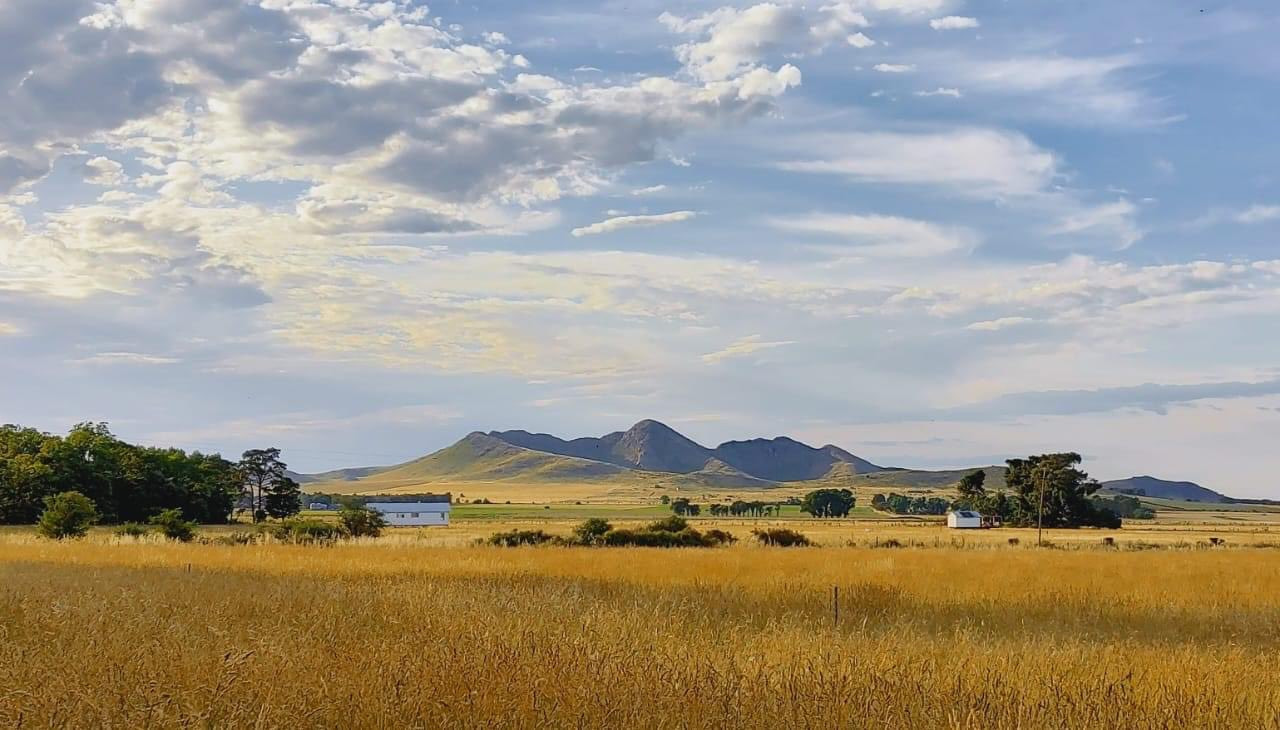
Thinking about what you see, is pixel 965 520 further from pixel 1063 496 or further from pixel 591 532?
pixel 591 532

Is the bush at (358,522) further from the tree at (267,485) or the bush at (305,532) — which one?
the tree at (267,485)

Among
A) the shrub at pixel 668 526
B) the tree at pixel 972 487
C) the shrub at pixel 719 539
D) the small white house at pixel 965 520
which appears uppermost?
the tree at pixel 972 487

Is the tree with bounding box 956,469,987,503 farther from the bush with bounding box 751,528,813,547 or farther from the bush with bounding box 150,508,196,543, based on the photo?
the bush with bounding box 150,508,196,543

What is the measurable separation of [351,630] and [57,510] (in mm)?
42516

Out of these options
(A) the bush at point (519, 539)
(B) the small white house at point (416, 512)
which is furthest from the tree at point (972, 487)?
(A) the bush at point (519, 539)

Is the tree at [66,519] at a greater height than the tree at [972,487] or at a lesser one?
lesser

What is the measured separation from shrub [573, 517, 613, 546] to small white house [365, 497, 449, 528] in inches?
3083

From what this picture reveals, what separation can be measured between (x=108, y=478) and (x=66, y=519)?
32.4 metres

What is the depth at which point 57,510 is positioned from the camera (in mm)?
44594

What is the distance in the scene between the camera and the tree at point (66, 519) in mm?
43688

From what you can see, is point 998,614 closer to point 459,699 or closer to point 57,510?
point 459,699

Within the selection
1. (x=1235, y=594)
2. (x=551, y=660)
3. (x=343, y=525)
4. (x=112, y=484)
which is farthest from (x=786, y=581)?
(x=112, y=484)

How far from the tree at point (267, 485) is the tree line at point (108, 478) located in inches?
115

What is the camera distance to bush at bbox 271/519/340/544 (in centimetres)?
4403
